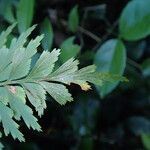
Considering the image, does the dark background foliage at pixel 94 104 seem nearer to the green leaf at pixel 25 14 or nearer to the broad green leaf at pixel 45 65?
the green leaf at pixel 25 14

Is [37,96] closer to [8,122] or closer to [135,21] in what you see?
[8,122]

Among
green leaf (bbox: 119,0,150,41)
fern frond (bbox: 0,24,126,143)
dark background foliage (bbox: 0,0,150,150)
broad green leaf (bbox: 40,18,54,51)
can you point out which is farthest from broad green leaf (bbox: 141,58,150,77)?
fern frond (bbox: 0,24,126,143)

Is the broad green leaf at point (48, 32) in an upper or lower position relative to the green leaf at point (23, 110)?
upper

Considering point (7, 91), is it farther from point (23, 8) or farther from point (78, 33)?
point (78, 33)

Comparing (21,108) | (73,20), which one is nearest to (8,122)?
(21,108)

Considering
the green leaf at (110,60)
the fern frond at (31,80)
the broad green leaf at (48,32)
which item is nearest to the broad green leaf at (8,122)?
the fern frond at (31,80)
